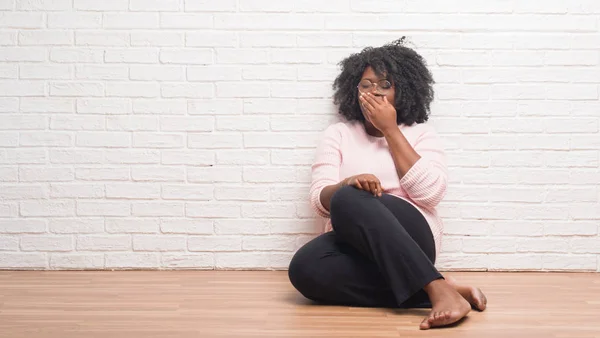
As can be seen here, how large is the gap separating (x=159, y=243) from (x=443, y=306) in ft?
4.62

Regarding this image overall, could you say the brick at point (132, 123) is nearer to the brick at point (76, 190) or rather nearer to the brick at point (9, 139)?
the brick at point (76, 190)

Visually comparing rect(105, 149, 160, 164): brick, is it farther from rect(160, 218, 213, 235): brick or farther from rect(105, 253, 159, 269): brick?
rect(105, 253, 159, 269): brick

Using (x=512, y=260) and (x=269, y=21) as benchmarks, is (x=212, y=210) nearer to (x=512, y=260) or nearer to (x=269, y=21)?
(x=269, y=21)

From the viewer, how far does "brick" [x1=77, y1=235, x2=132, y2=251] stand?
291 cm

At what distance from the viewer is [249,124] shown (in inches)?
114

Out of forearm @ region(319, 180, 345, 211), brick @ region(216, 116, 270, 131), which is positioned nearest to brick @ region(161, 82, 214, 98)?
brick @ region(216, 116, 270, 131)

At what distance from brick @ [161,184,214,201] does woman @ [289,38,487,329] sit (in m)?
0.57

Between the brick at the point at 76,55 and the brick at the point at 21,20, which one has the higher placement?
the brick at the point at 21,20

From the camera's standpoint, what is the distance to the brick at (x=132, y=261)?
291 cm

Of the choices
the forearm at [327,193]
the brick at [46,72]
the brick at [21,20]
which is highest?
the brick at [21,20]

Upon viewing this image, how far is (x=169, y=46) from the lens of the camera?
2.88m

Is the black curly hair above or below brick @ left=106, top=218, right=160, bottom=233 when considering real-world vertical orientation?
above

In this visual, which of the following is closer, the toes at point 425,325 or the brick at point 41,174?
the toes at point 425,325

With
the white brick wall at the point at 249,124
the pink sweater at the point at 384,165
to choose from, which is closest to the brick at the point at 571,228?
the white brick wall at the point at 249,124
